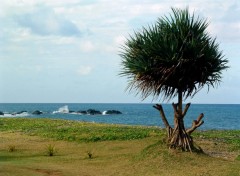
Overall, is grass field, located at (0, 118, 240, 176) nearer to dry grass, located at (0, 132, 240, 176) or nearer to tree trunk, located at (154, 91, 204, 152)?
dry grass, located at (0, 132, 240, 176)

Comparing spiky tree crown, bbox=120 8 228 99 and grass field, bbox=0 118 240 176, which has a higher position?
spiky tree crown, bbox=120 8 228 99

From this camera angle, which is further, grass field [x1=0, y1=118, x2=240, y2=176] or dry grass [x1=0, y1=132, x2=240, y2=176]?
grass field [x1=0, y1=118, x2=240, y2=176]

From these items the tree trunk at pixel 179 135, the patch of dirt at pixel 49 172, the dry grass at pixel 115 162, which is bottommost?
the patch of dirt at pixel 49 172

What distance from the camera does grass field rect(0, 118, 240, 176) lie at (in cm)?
1570

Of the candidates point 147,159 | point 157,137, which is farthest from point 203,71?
point 157,137

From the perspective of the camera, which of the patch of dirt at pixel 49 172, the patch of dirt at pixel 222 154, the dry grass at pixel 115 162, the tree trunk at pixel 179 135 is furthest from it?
the patch of dirt at pixel 222 154

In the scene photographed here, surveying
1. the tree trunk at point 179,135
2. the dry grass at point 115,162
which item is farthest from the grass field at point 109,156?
the tree trunk at point 179,135

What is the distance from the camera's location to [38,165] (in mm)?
17000

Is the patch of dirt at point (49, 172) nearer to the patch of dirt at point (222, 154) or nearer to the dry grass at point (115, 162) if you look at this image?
the dry grass at point (115, 162)

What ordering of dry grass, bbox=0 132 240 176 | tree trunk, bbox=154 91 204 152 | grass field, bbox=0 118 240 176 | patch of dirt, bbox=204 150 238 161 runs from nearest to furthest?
dry grass, bbox=0 132 240 176 → grass field, bbox=0 118 240 176 → tree trunk, bbox=154 91 204 152 → patch of dirt, bbox=204 150 238 161

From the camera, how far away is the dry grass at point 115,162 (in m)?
15.5

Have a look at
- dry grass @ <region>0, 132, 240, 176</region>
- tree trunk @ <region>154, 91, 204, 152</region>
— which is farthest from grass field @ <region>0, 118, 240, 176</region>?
tree trunk @ <region>154, 91, 204, 152</region>

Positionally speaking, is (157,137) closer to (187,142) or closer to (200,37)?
(187,142)

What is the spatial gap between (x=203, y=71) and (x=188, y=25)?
6.46 ft
